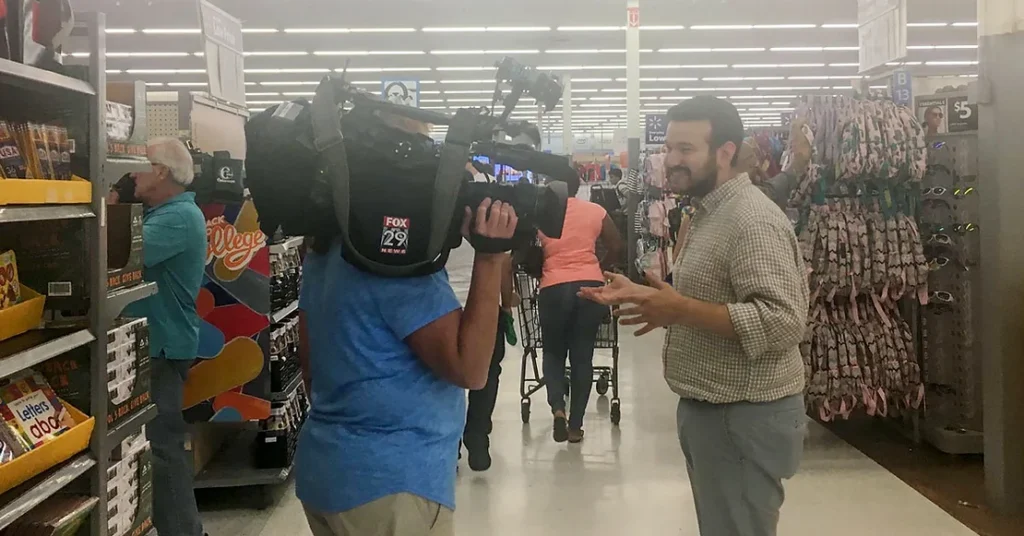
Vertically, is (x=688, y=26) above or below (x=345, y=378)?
above

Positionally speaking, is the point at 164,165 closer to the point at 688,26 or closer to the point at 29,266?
the point at 29,266

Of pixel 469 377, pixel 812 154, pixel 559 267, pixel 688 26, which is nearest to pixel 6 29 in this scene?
pixel 469 377

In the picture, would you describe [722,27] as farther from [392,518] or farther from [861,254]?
[392,518]

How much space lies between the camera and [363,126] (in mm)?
1370

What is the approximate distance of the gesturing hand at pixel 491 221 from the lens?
1.34 m

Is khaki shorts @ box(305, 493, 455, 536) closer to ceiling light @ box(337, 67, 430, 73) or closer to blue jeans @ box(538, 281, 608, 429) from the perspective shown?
blue jeans @ box(538, 281, 608, 429)

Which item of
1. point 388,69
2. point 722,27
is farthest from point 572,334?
point 388,69

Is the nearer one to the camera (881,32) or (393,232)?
(393,232)

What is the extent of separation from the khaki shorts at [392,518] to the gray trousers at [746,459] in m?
0.88

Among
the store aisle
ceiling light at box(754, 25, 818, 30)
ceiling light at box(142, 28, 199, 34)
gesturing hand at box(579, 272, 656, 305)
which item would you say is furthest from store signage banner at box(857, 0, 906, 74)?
ceiling light at box(142, 28, 199, 34)

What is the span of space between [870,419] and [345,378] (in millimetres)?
4537

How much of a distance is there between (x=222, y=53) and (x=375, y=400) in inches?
146

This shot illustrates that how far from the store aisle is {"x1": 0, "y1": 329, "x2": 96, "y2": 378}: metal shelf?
178 cm

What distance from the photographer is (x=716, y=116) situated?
203cm
